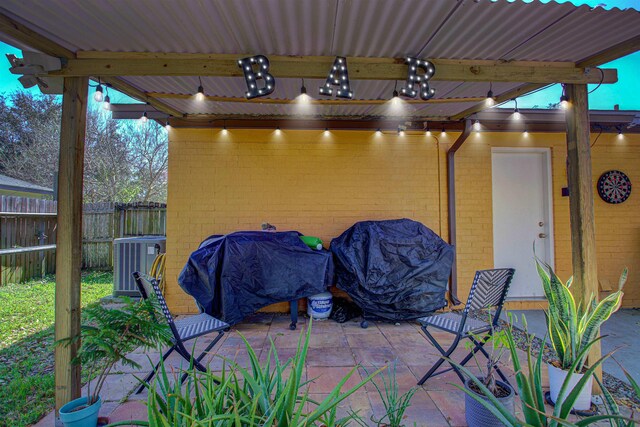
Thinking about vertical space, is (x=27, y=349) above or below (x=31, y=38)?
below

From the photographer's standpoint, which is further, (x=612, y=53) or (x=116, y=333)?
(x=612, y=53)

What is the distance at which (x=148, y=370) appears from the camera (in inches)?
116

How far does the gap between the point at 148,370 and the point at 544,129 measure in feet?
19.0

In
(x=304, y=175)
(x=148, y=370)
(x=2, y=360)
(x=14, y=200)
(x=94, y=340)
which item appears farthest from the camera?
(x=14, y=200)

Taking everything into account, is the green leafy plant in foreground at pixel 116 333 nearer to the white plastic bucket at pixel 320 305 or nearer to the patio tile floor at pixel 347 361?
the patio tile floor at pixel 347 361

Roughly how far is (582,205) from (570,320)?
0.98 m

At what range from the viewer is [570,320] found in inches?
87.1

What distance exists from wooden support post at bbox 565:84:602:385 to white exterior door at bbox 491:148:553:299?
226 centimetres

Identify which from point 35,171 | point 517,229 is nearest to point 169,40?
point 517,229

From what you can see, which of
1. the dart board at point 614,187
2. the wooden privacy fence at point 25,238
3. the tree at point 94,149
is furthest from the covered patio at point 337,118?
the tree at point 94,149

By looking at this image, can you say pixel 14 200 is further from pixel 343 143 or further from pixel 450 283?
pixel 450 283

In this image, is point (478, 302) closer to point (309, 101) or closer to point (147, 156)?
point (309, 101)

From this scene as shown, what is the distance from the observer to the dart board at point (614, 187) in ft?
15.8

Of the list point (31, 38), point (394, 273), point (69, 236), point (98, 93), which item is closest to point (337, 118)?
point (394, 273)
